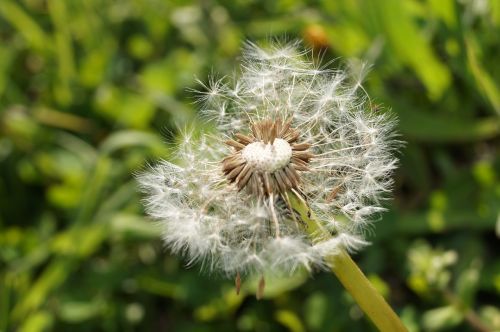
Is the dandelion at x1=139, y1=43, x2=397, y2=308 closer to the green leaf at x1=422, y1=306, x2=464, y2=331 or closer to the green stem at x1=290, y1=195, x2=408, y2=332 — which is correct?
the green stem at x1=290, y1=195, x2=408, y2=332

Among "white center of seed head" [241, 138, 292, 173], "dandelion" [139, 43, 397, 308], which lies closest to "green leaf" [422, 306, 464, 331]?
"dandelion" [139, 43, 397, 308]

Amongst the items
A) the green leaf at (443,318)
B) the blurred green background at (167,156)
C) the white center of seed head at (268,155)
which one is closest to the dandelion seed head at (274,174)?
the white center of seed head at (268,155)

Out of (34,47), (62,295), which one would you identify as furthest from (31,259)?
(34,47)

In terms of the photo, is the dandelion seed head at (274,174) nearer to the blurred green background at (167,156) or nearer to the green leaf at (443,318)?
the blurred green background at (167,156)

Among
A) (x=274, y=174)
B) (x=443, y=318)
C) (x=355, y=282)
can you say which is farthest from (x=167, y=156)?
(x=443, y=318)

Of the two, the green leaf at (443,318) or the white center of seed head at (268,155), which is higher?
the white center of seed head at (268,155)

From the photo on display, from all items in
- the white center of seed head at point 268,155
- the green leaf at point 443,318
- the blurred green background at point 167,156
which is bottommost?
the green leaf at point 443,318
